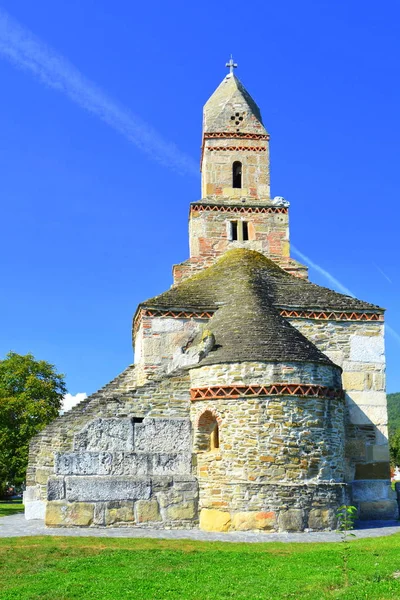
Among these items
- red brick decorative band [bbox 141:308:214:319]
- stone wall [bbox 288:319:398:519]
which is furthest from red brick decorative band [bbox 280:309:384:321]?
red brick decorative band [bbox 141:308:214:319]

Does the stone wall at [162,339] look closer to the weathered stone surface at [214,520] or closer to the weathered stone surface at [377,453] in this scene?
the weathered stone surface at [214,520]

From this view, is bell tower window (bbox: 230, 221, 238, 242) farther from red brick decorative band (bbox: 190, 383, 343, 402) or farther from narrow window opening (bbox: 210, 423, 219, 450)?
narrow window opening (bbox: 210, 423, 219, 450)

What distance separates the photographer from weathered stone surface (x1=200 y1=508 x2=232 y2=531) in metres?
14.3

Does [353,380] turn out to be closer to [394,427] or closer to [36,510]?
[36,510]

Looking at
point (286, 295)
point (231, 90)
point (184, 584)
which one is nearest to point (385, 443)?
point (286, 295)

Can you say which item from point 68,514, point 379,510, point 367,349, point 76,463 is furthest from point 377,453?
point 68,514

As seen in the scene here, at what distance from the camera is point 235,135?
25562 millimetres

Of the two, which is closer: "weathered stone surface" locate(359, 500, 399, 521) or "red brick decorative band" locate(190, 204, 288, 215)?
"weathered stone surface" locate(359, 500, 399, 521)

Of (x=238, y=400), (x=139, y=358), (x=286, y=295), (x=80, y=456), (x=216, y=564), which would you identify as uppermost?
(x=286, y=295)

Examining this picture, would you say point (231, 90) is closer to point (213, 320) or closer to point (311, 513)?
point (213, 320)

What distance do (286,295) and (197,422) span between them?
5.83m

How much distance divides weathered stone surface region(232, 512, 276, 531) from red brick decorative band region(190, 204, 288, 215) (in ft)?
41.6

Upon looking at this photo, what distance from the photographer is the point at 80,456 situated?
587 inches

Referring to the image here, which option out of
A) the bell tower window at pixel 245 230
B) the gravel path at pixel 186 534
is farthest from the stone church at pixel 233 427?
the bell tower window at pixel 245 230
